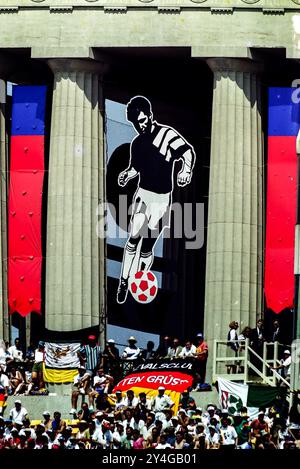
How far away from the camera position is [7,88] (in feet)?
374

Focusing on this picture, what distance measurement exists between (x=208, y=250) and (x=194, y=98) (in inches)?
540

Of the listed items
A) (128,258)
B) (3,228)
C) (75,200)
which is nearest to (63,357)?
(128,258)

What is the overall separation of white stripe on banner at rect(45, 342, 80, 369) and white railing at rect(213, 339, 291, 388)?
17.1ft

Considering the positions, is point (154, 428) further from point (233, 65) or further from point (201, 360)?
point (233, 65)

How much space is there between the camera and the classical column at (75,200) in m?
105

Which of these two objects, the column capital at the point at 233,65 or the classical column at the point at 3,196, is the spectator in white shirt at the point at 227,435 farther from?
the column capital at the point at 233,65

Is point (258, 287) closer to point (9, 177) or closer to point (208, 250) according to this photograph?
point (208, 250)

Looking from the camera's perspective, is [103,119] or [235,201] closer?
[235,201]

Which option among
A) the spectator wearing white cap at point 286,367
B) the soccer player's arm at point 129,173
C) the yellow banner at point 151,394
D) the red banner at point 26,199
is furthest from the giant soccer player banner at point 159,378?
the soccer player's arm at point 129,173

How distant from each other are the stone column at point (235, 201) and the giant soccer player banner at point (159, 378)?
364cm

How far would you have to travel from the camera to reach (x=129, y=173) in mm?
107500

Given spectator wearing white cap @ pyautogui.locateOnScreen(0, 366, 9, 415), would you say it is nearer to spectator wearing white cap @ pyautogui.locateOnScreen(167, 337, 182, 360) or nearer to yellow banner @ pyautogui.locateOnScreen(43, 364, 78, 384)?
yellow banner @ pyautogui.locateOnScreen(43, 364, 78, 384)

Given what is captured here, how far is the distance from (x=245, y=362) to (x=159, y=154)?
33.1 feet
